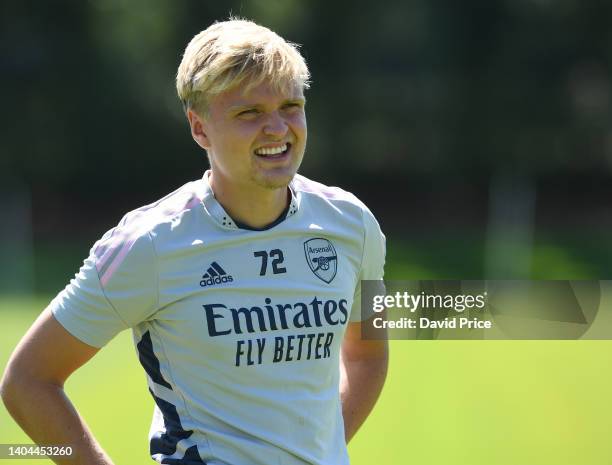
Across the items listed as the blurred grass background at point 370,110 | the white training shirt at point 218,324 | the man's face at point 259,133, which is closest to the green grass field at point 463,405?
the white training shirt at point 218,324

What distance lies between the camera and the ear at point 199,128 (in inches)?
118

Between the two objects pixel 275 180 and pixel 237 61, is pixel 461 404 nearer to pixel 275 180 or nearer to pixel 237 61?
pixel 275 180

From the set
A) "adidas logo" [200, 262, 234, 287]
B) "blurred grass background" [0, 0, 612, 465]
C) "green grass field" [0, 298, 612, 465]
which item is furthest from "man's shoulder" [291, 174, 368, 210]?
"blurred grass background" [0, 0, 612, 465]

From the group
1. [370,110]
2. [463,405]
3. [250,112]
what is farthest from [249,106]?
[370,110]

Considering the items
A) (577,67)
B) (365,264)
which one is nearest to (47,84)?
(577,67)

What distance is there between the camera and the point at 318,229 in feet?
10.0

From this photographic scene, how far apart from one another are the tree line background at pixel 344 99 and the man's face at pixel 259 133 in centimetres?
1832

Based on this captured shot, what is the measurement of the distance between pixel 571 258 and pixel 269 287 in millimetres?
15554

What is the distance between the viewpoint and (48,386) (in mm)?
2824

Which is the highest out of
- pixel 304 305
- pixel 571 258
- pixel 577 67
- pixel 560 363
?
pixel 577 67

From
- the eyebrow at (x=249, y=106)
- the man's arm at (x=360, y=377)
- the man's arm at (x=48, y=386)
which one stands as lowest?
the man's arm at (x=48, y=386)

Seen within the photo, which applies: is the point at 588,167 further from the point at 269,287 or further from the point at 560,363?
the point at 269,287

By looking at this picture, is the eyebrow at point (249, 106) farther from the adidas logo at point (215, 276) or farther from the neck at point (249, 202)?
the adidas logo at point (215, 276)

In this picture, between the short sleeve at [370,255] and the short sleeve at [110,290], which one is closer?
the short sleeve at [110,290]
